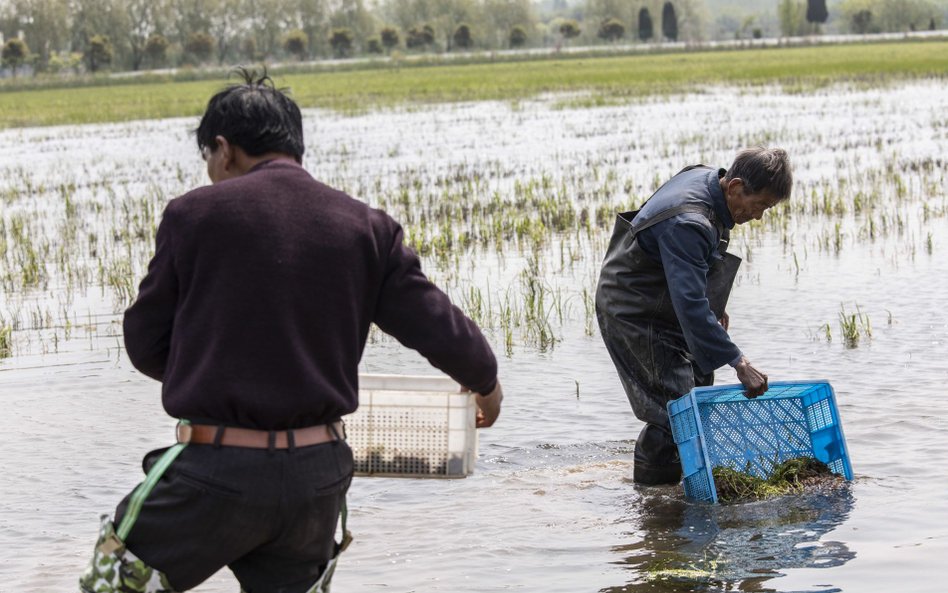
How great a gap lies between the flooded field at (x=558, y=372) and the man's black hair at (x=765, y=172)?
1.21m

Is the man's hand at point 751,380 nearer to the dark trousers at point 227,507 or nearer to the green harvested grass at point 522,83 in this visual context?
the dark trousers at point 227,507

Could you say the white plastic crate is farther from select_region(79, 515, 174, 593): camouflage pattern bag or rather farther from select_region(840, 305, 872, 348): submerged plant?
select_region(840, 305, 872, 348): submerged plant

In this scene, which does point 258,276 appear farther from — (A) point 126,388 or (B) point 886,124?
(B) point 886,124

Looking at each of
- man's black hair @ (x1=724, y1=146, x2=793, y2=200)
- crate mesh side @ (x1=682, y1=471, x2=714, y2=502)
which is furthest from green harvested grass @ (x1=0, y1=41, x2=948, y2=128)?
man's black hair @ (x1=724, y1=146, x2=793, y2=200)

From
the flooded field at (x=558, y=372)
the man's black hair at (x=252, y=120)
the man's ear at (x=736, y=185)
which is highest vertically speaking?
the man's black hair at (x=252, y=120)

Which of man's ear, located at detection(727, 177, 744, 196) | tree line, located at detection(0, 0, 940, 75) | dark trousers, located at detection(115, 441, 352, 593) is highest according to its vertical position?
tree line, located at detection(0, 0, 940, 75)

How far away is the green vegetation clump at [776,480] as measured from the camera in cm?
494

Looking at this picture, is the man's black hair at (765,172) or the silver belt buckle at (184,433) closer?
the silver belt buckle at (184,433)

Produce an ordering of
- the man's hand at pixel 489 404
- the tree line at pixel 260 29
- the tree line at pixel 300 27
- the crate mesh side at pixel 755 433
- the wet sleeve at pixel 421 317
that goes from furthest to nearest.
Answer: the tree line at pixel 260 29 < the tree line at pixel 300 27 < the crate mesh side at pixel 755 433 < the man's hand at pixel 489 404 < the wet sleeve at pixel 421 317

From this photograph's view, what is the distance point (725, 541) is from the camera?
15.3ft

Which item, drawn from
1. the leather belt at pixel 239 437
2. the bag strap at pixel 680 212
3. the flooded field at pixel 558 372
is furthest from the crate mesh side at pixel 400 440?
the bag strap at pixel 680 212

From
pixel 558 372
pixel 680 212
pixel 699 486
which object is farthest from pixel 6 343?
pixel 680 212

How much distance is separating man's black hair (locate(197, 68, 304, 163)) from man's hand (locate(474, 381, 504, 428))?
0.71 m

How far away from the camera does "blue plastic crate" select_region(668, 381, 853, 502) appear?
15.2 feet
